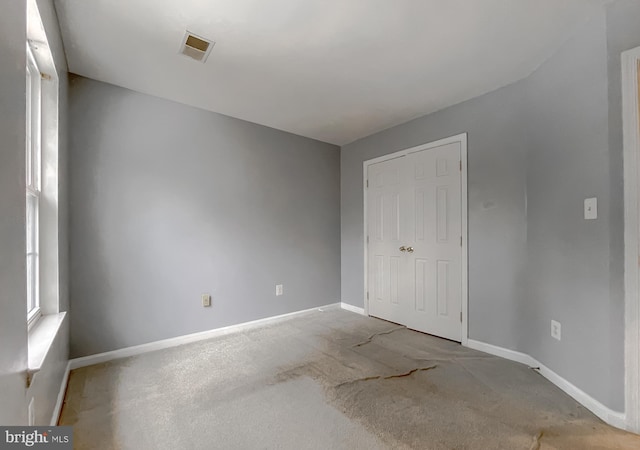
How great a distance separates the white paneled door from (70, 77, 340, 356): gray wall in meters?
0.84

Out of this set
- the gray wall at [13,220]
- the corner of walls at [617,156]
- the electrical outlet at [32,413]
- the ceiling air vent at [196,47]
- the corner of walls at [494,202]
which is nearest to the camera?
the gray wall at [13,220]

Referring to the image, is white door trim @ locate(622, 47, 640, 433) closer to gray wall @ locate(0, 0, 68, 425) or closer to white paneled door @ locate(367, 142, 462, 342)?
white paneled door @ locate(367, 142, 462, 342)

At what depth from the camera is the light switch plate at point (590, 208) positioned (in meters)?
1.75

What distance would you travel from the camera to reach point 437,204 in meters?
3.00

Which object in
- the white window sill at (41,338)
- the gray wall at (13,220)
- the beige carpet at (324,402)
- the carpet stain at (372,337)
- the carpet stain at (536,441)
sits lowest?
the carpet stain at (372,337)

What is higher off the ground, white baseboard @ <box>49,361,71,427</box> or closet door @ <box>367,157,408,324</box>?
closet door @ <box>367,157,408,324</box>

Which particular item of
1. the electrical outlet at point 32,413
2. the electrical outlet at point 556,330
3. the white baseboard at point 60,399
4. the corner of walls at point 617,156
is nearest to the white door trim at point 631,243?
the corner of walls at point 617,156

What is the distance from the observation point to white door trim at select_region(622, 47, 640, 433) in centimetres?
155

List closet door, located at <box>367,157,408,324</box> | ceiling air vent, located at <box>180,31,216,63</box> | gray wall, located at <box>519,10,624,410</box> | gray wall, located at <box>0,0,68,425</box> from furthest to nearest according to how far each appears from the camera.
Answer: closet door, located at <box>367,157,408,324</box> < ceiling air vent, located at <box>180,31,216,63</box> < gray wall, located at <box>519,10,624,410</box> < gray wall, located at <box>0,0,68,425</box>

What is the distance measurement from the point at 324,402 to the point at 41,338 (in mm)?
1610

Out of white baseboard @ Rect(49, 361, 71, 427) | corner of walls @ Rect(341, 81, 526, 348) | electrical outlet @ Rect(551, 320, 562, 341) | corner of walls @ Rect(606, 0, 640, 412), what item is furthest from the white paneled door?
white baseboard @ Rect(49, 361, 71, 427)

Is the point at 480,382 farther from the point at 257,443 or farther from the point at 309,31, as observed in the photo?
the point at 309,31

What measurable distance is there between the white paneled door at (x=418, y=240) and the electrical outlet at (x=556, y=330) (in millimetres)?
780

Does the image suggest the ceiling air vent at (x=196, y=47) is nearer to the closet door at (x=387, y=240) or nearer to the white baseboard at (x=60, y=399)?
the closet door at (x=387, y=240)
